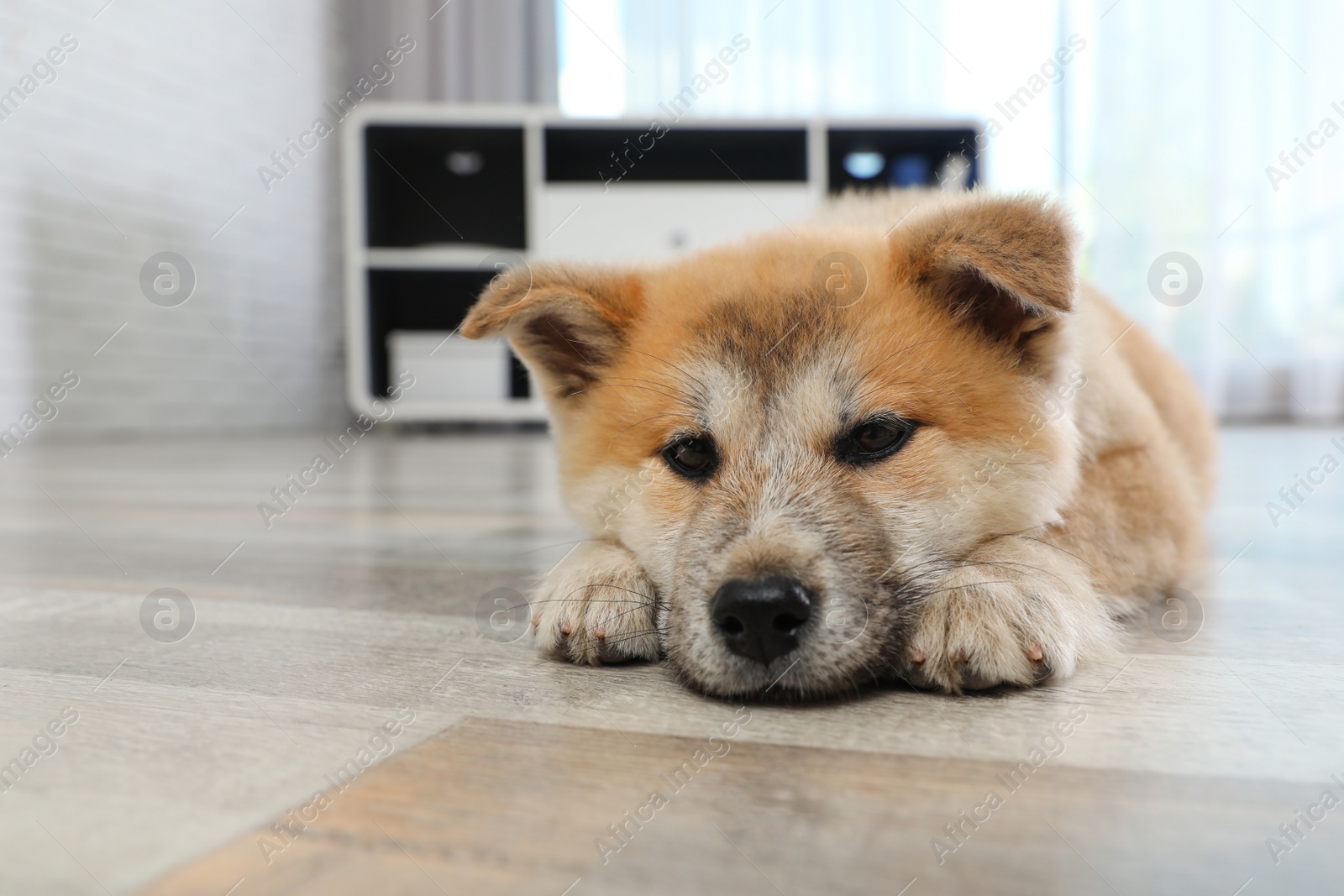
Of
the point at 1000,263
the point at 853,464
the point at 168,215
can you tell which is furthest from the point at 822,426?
the point at 168,215

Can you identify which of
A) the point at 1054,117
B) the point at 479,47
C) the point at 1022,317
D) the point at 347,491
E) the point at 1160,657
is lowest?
the point at 347,491

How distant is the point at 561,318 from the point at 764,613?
807 millimetres

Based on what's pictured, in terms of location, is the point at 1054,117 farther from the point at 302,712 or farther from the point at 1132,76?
the point at 302,712

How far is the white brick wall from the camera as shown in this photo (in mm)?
6066

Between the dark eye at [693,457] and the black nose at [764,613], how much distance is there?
371 mm

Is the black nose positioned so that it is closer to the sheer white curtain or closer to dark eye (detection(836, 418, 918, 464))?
dark eye (detection(836, 418, 918, 464))

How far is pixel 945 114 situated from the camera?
723 cm

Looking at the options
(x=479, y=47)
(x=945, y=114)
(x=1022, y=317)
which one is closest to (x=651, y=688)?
(x=1022, y=317)

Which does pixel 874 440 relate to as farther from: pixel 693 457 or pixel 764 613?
pixel 764 613

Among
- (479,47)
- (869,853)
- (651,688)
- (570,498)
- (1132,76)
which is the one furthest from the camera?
(479,47)

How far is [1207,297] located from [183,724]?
7738 mm

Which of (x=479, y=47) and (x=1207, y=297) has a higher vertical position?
(x=479, y=47)

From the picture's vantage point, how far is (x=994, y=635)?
1.20 meters

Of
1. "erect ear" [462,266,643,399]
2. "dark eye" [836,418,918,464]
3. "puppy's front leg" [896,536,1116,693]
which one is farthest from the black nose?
"erect ear" [462,266,643,399]
